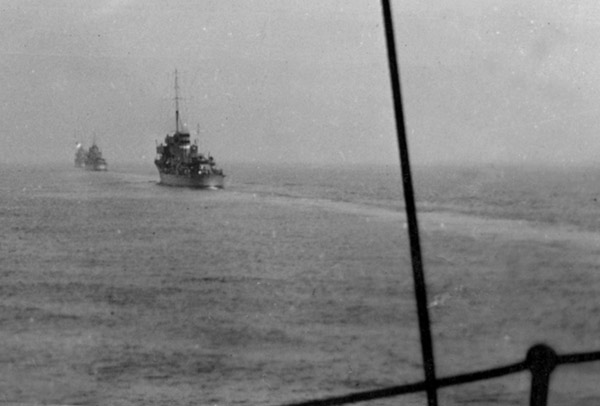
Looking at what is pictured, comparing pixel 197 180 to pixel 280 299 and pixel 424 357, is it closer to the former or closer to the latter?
pixel 280 299

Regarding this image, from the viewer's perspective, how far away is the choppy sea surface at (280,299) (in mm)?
17078

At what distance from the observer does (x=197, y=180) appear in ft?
102

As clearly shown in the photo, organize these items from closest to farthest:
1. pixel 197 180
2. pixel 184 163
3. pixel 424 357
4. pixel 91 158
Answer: pixel 424 357 < pixel 184 163 < pixel 197 180 < pixel 91 158

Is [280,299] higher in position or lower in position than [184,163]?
lower

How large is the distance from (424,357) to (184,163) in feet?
94.4

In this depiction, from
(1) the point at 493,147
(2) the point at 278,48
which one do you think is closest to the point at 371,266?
(1) the point at 493,147

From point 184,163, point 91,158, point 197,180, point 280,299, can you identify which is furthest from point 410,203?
point 91,158

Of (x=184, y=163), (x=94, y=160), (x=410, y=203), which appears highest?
(x=94, y=160)

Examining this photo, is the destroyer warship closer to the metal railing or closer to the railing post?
the metal railing

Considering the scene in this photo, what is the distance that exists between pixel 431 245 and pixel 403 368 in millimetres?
8461

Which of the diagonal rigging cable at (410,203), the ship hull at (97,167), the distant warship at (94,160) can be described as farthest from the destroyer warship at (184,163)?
the diagonal rigging cable at (410,203)

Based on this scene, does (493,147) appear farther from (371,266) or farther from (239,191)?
(371,266)

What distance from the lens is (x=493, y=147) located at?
3812 centimetres

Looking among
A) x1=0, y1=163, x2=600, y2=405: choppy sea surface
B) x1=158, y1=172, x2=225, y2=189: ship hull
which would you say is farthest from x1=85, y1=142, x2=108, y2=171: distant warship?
x1=0, y1=163, x2=600, y2=405: choppy sea surface
